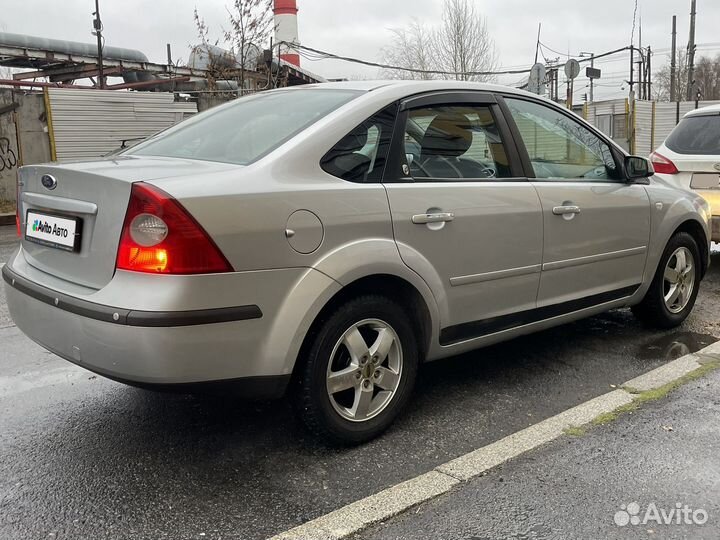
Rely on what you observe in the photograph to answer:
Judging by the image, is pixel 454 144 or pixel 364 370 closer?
pixel 364 370

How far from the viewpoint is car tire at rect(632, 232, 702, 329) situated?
4.75m

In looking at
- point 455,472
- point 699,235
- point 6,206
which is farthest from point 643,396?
point 6,206

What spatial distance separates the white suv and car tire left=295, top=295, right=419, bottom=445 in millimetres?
4336

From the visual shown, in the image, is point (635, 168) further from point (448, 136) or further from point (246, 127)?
point (246, 127)

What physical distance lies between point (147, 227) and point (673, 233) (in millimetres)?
3699

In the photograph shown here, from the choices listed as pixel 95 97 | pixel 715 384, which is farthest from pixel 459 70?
pixel 715 384

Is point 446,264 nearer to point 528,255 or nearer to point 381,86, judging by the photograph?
point 528,255

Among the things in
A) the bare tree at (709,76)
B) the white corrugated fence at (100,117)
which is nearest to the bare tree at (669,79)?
the bare tree at (709,76)

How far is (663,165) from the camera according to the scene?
263 inches

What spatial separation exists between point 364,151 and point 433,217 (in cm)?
44

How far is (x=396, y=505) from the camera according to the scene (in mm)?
2588

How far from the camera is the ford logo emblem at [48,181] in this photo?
114 inches

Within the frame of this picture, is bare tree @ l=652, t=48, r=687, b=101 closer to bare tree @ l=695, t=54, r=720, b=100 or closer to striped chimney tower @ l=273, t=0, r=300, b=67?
bare tree @ l=695, t=54, r=720, b=100

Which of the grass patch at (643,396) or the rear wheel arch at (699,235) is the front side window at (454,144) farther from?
the rear wheel arch at (699,235)
